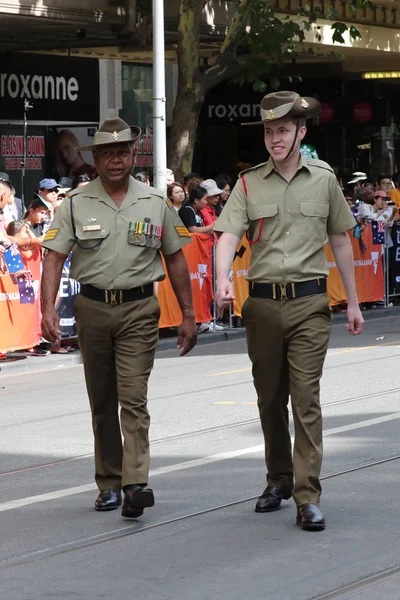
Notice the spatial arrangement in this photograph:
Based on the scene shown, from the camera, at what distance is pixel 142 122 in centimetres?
2912

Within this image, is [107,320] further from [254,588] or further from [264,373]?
[254,588]

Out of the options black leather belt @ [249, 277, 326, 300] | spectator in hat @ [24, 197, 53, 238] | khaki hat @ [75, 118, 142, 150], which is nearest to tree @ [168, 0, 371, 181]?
spectator in hat @ [24, 197, 53, 238]

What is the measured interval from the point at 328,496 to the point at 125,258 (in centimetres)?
180

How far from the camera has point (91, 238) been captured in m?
7.14

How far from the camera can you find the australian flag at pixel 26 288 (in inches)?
606

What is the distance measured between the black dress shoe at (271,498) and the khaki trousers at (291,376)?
3cm

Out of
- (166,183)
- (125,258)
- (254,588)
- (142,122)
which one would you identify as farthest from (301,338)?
(142,122)

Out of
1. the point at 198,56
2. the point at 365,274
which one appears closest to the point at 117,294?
the point at 365,274

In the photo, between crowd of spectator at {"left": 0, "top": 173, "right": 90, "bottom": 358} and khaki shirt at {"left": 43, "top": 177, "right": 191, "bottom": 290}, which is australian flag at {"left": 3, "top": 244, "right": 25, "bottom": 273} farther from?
khaki shirt at {"left": 43, "top": 177, "right": 191, "bottom": 290}

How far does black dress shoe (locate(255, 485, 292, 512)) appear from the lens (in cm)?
722

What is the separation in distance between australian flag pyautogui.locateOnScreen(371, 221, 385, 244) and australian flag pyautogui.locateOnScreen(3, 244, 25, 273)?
295 inches

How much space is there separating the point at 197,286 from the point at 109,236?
10702 millimetres

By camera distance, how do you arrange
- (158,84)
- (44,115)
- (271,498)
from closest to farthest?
(271,498) < (158,84) < (44,115)

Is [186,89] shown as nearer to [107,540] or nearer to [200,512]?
[200,512]
